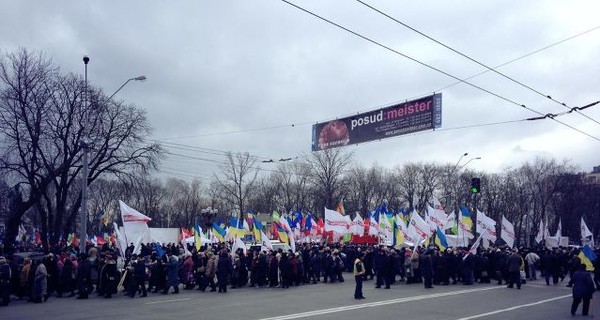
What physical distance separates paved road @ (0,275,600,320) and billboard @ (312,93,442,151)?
627 centimetres

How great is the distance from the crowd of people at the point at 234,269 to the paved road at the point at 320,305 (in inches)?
27.7

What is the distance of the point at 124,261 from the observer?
2141cm

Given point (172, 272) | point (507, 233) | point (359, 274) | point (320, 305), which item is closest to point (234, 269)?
point (172, 272)

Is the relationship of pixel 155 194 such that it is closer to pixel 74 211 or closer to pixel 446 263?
pixel 74 211

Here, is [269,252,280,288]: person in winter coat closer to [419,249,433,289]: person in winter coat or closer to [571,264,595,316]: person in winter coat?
[419,249,433,289]: person in winter coat

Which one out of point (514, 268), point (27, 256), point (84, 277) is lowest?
point (84, 277)

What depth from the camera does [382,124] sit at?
77.2 feet

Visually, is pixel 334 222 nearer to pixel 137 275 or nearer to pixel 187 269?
pixel 187 269

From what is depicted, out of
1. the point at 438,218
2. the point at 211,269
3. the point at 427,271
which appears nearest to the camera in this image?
the point at 211,269

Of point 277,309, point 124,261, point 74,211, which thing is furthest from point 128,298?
point 74,211

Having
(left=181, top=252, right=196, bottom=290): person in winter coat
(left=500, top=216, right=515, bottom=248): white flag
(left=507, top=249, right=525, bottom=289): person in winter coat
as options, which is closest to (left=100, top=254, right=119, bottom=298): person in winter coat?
(left=181, top=252, right=196, bottom=290): person in winter coat

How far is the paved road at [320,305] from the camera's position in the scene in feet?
47.7

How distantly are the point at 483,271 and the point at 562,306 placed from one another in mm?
8210

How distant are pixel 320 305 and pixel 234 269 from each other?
7403 mm
